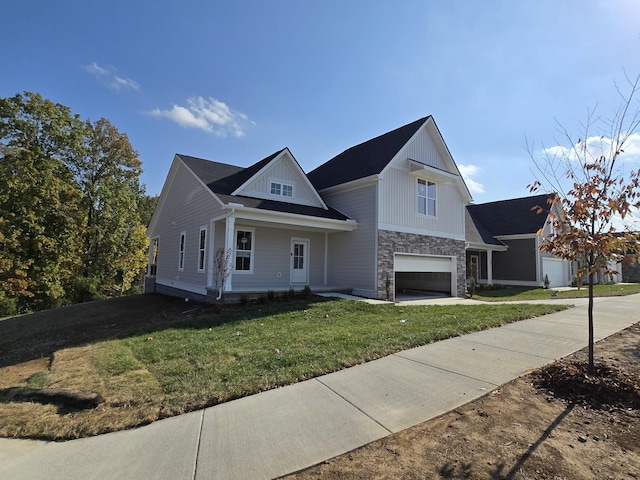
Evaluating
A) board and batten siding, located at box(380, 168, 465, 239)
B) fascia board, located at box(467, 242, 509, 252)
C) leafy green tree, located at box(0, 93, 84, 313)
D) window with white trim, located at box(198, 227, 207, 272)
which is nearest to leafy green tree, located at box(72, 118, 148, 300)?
leafy green tree, located at box(0, 93, 84, 313)

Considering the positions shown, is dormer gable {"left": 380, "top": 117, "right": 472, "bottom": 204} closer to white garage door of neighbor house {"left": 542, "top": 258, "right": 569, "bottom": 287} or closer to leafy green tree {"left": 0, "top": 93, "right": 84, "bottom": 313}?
white garage door of neighbor house {"left": 542, "top": 258, "right": 569, "bottom": 287}

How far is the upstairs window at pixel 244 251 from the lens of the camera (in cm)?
1349

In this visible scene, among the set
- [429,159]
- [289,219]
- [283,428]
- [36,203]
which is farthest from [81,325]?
[429,159]

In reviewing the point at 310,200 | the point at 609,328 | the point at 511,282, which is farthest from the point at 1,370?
the point at 511,282

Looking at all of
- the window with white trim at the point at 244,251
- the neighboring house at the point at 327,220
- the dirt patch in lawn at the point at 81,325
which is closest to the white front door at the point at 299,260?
the neighboring house at the point at 327,220

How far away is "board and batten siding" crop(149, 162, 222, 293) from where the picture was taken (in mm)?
13844

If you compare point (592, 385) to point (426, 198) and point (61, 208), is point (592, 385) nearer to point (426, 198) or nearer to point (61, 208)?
point (426, 198)

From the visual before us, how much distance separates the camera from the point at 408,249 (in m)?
14.8

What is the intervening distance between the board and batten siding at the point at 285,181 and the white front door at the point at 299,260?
177 cm

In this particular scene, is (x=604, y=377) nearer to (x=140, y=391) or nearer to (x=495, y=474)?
(x=495, y=474)

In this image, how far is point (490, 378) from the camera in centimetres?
456

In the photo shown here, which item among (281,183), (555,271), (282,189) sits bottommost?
(555,271)

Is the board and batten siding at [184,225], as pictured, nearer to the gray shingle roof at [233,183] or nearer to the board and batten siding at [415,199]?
the gray shingle roof at [233,183]

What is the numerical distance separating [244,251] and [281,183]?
3.33 metres
